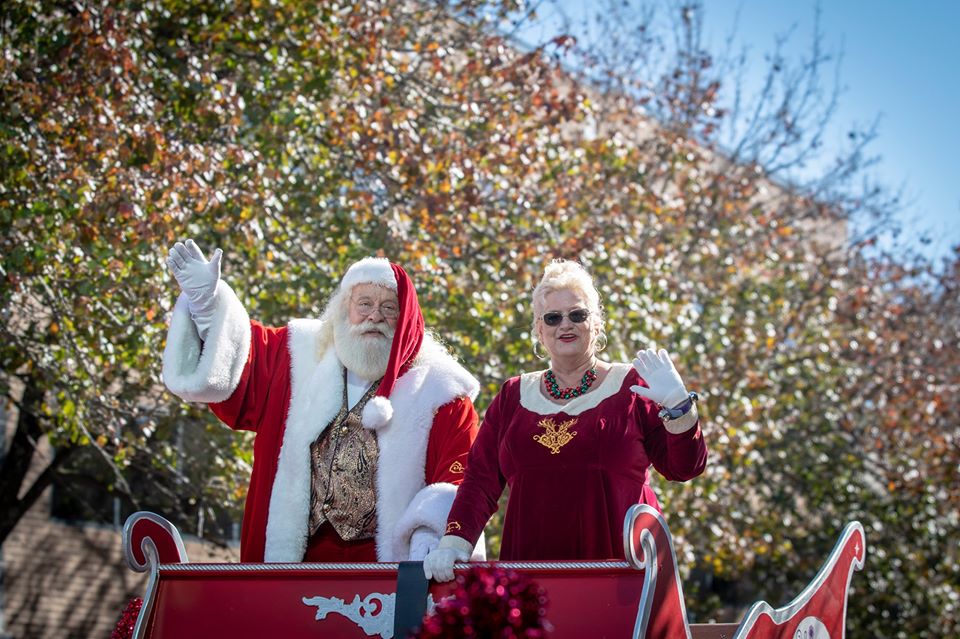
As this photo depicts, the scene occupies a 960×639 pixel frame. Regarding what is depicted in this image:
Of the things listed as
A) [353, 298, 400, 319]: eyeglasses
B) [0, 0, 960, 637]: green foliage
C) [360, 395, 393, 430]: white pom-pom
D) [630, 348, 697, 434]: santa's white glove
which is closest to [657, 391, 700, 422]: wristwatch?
[630, 348, 697, 434]: santa's white glove

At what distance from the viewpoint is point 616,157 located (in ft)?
43.1

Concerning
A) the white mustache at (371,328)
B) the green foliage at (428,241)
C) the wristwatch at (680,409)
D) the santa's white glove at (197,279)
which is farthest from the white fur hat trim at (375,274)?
the green foliage at (428,241)

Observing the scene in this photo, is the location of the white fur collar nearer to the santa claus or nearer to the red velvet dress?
the red velvet dress

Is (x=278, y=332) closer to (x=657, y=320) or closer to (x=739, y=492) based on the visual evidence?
(x=657, y=320)

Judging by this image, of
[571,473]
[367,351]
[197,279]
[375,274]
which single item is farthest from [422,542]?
[197,279]

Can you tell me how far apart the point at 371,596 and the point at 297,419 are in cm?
124

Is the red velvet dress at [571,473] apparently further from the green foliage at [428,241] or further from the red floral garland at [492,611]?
the green foliage at [428,241]

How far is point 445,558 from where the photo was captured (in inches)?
165

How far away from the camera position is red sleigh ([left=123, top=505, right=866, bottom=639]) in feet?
12.6

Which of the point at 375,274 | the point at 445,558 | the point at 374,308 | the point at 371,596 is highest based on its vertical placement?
the point at 375,274

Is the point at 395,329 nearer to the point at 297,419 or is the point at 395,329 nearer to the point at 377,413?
the point at 377,413

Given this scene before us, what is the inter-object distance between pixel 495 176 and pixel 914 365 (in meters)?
8.08

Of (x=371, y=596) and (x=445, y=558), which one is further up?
(x=445, y=558)

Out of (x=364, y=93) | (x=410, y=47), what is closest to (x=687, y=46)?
(x=410, y=47)
